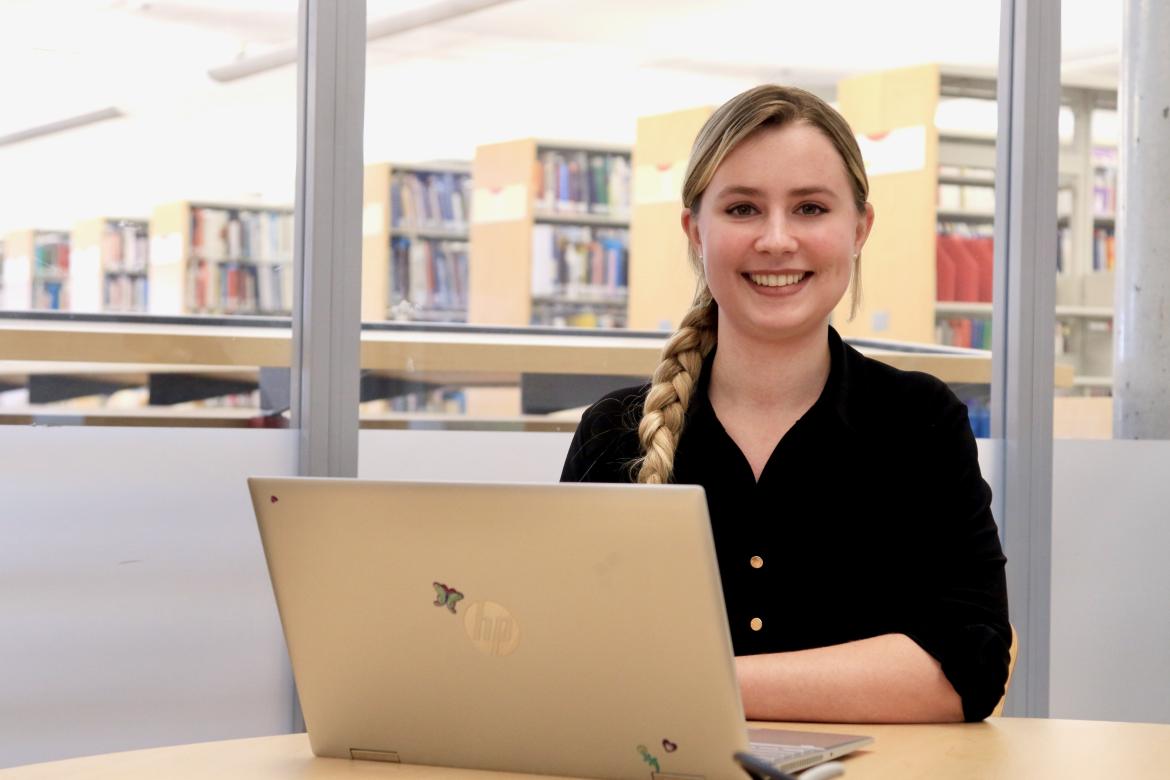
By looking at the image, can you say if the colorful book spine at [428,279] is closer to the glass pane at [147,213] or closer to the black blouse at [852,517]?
the glass pane at [147,213]

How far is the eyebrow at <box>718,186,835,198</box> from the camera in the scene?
1.65 metres

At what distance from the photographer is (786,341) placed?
1.71 metres

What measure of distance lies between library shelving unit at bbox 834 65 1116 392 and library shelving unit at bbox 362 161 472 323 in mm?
880

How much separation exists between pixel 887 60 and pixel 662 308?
2.53ft

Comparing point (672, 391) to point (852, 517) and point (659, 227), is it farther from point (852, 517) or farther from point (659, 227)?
point (659, 227)

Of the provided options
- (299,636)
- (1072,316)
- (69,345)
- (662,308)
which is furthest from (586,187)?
(299,636)

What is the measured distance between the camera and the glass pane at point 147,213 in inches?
92.6

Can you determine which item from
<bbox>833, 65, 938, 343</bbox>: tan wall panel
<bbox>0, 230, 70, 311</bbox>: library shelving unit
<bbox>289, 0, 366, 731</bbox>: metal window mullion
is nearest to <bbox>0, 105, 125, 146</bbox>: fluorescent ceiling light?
<bbox>0, 230, 70, 311</bbox>: library shelving unit

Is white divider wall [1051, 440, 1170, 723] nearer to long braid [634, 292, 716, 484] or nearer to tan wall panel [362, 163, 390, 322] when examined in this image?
long braid [634, 292, 716, 484]

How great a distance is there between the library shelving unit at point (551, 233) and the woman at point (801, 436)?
98cm

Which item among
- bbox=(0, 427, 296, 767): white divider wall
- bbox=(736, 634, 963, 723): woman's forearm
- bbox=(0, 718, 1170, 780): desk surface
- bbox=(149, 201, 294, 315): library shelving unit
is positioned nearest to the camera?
bbox=(0, 718, 1170, 780): desk surface

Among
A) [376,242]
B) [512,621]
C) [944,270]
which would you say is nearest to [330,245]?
[376,242]

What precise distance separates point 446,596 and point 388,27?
71.6 inches

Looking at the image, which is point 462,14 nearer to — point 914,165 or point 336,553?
point 914,165
